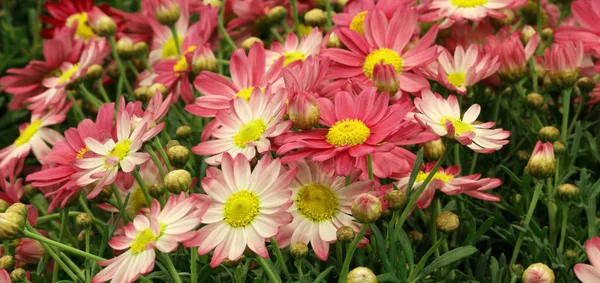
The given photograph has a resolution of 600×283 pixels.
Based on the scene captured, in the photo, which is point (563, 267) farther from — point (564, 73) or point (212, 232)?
point (212, 232)

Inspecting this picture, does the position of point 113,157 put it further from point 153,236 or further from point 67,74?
point 67,74

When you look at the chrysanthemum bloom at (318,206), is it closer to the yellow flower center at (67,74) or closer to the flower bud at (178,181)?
the flower bud at (178,181)

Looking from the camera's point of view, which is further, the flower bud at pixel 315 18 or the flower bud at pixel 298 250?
the flower bud at pixel 315 18

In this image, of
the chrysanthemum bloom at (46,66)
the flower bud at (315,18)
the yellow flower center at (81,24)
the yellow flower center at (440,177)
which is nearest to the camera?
the yellow flower center at (440,177)

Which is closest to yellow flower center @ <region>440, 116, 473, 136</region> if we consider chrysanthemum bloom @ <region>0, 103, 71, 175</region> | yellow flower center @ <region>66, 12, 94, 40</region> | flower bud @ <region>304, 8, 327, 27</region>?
flower bud @ <region>304, 8, 327, 27</region>

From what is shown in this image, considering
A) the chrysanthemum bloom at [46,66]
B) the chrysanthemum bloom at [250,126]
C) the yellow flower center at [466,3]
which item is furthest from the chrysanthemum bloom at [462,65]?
the chrysanthemum bloom at [46,66]

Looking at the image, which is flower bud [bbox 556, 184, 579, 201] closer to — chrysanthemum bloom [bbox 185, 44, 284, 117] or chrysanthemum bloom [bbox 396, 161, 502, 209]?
chrysanthemum bloom [bbox 396, 161, 502, 209]
